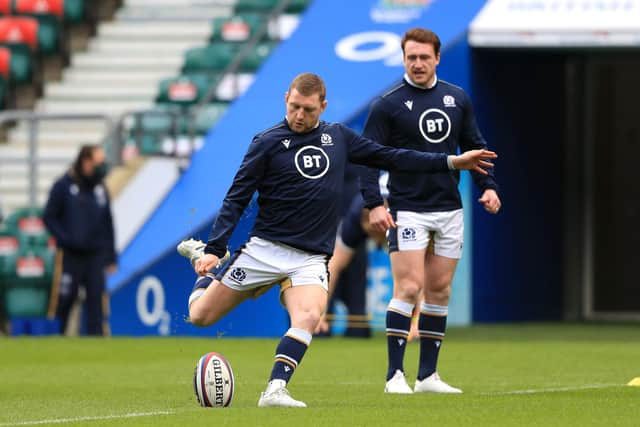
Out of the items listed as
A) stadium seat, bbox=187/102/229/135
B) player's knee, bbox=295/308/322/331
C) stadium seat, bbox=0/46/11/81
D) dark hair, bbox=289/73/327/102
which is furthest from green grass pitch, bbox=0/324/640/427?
stadium seat, bbox=0/46/11/81

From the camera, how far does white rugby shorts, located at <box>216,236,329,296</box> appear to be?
318 inches

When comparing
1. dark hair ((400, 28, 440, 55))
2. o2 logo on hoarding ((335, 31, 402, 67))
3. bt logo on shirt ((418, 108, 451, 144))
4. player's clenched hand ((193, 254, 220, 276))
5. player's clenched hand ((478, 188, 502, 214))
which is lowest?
player's clenched hand ((193, 254, 220, 276))

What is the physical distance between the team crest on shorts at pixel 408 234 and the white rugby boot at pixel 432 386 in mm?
815

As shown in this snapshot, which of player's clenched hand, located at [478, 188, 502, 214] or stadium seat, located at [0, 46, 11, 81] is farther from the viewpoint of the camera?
stadium seat, located at [0, 46, 11, 81]

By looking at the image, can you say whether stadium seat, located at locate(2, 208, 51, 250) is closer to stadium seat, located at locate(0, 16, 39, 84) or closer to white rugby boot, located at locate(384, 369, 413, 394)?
stadium seat, located at locate(0, 16, 39, 84)

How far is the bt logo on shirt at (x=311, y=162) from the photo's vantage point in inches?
320

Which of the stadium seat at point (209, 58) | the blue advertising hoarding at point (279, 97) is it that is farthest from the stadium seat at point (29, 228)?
the stadium seat at point (209, 58)

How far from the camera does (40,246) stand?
17.7 meters

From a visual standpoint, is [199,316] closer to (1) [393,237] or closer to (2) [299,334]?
(2) [299,334]

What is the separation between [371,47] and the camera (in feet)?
57.5

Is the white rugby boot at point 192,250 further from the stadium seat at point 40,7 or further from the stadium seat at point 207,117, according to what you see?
the stadium seat at point 40,7

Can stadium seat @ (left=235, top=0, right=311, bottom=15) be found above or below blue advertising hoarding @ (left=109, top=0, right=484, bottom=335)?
above

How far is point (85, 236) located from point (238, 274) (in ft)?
27.5

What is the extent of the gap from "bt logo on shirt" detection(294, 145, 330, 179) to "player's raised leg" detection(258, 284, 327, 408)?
0.59 meters
